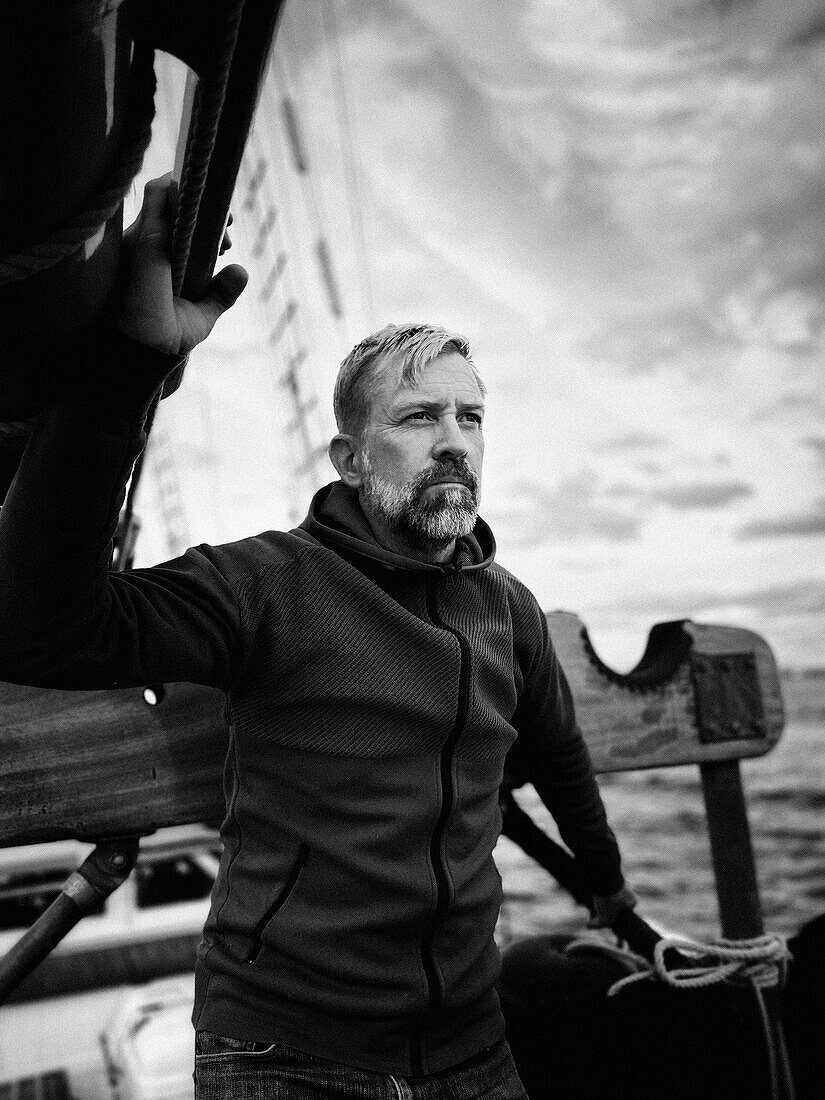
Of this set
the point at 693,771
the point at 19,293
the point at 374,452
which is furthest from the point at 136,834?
the point at 693,771

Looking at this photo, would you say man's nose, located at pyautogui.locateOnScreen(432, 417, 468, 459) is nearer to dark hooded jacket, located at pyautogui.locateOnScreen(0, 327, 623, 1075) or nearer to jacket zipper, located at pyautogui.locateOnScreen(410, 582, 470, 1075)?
dark hooded jacket, located at pyautogui.locateOnScreen(0, 327, 623, 1075)

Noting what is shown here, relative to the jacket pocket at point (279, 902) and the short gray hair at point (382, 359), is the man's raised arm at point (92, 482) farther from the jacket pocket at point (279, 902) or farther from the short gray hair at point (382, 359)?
the short gray hair at point (382, 359)

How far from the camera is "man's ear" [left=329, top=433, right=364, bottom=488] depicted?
207cm

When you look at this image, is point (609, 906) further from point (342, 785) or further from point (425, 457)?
Result: point (425, 457)

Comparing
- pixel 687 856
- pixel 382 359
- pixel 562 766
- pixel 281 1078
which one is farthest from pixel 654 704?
pixel 687 856

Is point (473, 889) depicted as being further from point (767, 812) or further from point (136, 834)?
point (767, 812)

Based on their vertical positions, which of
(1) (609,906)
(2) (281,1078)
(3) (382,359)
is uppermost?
(3) (382,359)

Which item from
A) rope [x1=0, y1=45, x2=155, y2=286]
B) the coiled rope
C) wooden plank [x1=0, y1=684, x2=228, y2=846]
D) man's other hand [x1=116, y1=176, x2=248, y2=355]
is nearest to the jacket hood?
wooden plank [x1=0, y1=684, x2=228, y2=846]

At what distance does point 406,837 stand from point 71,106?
138 centimetres

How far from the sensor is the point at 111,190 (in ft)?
2.76

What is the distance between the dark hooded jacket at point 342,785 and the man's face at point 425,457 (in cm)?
9

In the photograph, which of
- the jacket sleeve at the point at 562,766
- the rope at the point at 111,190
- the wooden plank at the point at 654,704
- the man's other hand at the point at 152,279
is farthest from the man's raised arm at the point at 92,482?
the wooden plank at the point at 654,704

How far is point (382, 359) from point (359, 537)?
0.44 meters

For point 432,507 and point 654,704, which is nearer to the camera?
point 432,507
